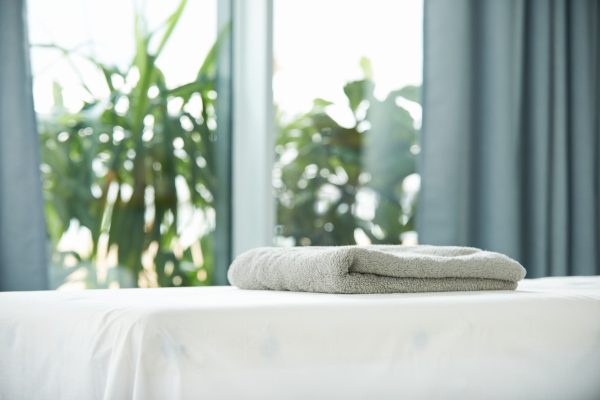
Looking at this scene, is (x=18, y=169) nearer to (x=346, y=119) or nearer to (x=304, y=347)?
(x=346, y=119)

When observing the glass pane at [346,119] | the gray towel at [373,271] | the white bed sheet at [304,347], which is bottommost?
the white bed sheet at [304,347]

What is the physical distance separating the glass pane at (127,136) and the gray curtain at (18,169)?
0.21 metres

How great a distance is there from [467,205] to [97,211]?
1.38 m

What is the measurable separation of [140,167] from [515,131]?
1.44 m

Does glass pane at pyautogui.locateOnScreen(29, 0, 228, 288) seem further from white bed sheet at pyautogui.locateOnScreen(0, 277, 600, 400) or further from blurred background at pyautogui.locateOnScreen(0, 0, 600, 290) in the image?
white bed sheet at pyautogui.locateOnScreen(0, 277, 600, 400)

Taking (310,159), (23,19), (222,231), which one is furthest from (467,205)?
(23,19)

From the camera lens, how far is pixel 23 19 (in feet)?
8.43

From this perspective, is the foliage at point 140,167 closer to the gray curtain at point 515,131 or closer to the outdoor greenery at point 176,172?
the outdoor greenery at point 176,172

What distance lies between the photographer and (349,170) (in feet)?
10.9

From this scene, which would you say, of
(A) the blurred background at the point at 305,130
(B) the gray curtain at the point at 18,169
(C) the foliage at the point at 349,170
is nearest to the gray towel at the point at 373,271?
(B) the gray curtain at the point at 18,169

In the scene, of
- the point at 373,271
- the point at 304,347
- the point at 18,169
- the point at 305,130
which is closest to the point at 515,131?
the point at 305,130

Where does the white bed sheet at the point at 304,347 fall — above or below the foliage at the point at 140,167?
Result: below

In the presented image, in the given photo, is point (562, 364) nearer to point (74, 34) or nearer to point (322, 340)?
point (322, 340)

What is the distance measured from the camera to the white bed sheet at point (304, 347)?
1176 mm
